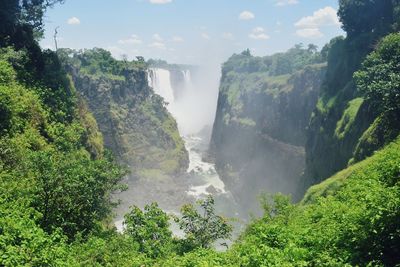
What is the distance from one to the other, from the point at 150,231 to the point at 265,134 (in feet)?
370

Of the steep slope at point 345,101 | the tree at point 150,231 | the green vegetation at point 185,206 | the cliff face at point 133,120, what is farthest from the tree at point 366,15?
the cliff face at point 133,120

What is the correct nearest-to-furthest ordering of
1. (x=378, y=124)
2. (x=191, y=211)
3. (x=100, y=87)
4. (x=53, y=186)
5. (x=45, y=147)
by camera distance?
(x=53, y=186)
(x=191, y=211)
(x=45, y=147)
(x=378, y=124)
(x=100, y=87)

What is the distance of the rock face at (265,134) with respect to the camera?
126 metres

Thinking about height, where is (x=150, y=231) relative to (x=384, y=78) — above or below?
below

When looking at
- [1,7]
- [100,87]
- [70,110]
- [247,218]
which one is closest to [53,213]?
[70,110]

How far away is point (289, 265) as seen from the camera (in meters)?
17.0

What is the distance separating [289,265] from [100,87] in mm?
121391

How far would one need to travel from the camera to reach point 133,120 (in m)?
140

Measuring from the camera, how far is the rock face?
126375 millimetres

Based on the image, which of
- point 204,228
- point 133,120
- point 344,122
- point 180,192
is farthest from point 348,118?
point 133,120

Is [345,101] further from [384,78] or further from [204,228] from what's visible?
[204,228]

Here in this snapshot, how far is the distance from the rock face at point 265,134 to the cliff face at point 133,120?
2061cm

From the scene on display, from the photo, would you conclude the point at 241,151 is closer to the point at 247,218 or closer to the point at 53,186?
the point at 247,218

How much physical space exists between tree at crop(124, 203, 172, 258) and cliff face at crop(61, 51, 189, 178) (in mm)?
86402
